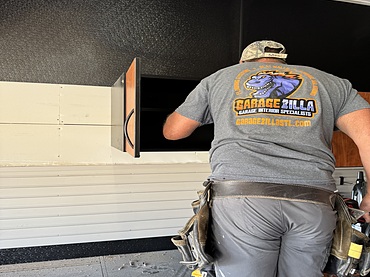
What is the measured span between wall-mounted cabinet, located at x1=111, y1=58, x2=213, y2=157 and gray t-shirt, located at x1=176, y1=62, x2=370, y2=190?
0.57 metres

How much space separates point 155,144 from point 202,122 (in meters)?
0.71

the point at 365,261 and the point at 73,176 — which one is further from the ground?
the point at 73,176

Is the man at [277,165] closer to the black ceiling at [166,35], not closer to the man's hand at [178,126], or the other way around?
the man's hand at [178,126]

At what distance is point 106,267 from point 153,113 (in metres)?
0.96

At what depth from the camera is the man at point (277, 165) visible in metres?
1.12

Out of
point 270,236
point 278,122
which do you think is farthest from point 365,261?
point 278,122

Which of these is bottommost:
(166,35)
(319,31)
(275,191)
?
(275,191)

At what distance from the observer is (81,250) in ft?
6.93

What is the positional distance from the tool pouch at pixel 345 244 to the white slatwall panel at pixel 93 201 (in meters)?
1.18

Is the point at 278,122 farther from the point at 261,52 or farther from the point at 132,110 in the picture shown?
the point at 132,110

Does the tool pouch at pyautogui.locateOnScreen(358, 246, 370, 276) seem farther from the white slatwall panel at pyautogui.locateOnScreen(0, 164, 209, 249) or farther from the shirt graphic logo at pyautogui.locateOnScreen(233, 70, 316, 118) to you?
the white slatwall panel at pyautogui.locateOnScreen(0, 164, 209, 249)

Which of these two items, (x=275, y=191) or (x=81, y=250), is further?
(x=81, y=250)

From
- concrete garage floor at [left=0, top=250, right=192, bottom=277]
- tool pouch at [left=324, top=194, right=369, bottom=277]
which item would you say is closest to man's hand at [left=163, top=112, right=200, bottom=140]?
tool pouch at [left=324, top=194, right=369, bottom=277]

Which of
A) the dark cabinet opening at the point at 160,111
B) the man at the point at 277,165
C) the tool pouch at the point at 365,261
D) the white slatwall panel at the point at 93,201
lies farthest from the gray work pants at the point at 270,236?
the white slatwall panel at the point at 93,201
